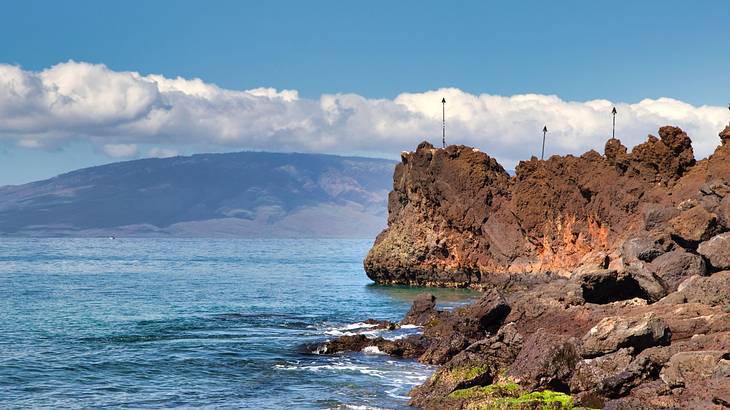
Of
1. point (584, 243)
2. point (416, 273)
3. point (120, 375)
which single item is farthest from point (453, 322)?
point (416, 273)

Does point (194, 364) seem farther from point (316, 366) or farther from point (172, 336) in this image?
point (172, 336)

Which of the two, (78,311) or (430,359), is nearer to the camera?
(430,359)

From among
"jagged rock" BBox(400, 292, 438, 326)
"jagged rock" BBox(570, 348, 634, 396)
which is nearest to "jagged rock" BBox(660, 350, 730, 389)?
"jagged rock" BBox(570, 348, 634, 396)

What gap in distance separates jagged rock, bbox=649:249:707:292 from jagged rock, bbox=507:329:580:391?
23853mm

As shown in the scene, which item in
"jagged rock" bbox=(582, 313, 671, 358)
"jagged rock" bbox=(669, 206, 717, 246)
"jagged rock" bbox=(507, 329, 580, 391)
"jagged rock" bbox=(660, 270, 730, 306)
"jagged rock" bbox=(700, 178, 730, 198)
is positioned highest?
"jagged rock" bbox=(700, 178, 730, 198)

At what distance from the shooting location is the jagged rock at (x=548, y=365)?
1211 inches

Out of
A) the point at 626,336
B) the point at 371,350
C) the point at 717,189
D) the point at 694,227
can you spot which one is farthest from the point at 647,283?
the point at 717,189

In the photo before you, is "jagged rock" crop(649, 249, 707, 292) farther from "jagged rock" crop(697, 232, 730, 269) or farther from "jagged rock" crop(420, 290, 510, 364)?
"jagged rock" crop(420, 290, 510, 364)

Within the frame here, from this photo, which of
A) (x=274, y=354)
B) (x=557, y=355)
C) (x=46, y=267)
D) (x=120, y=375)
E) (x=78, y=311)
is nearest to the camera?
(x=557, y=355)

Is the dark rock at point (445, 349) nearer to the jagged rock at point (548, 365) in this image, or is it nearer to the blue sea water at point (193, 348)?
the blue sea water at point (193, 348)

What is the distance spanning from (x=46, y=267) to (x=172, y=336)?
9711 centimetres

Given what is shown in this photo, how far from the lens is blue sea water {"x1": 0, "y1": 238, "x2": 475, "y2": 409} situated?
36.8 m

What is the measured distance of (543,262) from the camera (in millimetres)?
98250

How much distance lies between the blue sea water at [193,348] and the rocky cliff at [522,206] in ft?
26.5
